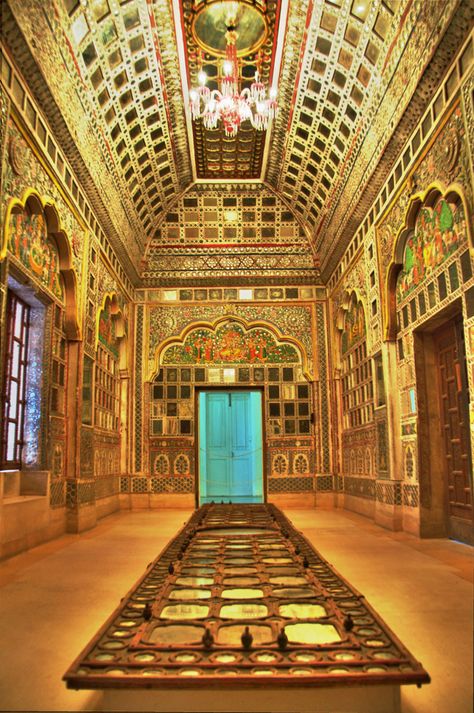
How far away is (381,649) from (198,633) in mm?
872

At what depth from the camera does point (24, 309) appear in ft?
24.7

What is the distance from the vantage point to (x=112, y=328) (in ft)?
39.0

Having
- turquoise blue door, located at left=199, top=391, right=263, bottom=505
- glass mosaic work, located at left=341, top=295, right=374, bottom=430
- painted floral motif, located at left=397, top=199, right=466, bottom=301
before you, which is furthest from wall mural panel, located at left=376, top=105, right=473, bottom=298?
turquoise blue door, located at left=199, top=391, right=263, bottom=505

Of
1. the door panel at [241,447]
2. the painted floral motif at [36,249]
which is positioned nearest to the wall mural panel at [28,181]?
the painted floral motif at [36,249]

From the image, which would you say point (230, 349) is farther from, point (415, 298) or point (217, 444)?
point (415, 298)

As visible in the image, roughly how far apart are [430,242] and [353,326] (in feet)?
14.2

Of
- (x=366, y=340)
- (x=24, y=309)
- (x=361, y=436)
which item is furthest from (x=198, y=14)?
(x=361, y=436)

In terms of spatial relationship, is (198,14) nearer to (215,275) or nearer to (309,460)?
(215,275)

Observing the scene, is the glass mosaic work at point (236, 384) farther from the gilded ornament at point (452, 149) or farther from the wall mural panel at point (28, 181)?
the gilded ornament at point (452, 149)

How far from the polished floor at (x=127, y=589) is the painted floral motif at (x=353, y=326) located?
3746mm

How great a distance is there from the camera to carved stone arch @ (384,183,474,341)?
19.6 ft

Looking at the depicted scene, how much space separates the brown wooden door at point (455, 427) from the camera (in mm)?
6734

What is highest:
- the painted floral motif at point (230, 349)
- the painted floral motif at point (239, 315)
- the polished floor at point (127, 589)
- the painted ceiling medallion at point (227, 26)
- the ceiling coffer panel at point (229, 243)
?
the painted ceiling medallion at point (227, 26)

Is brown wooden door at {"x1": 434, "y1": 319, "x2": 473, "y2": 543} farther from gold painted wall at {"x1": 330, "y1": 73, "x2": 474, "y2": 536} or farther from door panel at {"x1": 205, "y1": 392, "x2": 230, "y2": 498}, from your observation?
door panel at {"x1": 205, "y1": 392, "x2": 230, "y2": 498}
